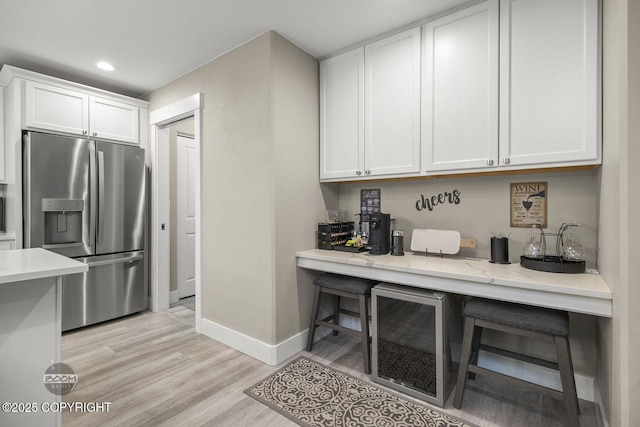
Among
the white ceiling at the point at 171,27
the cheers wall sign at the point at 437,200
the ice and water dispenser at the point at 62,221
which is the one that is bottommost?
the ice and water dispenser at the point at 62,221

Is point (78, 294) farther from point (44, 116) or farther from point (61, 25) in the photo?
point (61, 25)

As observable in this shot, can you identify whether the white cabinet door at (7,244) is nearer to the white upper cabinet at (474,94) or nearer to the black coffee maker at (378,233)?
the white upper cabinet at (474,94)

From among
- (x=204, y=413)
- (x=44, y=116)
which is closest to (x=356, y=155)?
(x=204, y=413)

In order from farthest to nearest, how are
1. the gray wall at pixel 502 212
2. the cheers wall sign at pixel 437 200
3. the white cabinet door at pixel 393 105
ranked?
the cheers wall sign at pixel 437 200, the white cabinet door at pixel 393 105, the gray wall at pixel 502 212

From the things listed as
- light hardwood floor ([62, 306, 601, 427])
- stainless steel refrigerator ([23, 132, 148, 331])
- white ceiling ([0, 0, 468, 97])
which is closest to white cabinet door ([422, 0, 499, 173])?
white ceiling ([0, 0, 468, 97])

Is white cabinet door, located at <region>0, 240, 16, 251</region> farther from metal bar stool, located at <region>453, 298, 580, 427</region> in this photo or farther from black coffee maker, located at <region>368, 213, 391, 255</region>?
metal bar stool, located at <region>453, 298, 580, 427</region>

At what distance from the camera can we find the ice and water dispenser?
277 centimetres

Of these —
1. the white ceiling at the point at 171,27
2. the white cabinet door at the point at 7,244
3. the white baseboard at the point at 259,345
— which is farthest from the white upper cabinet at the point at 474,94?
the white cabinet door at the point at 7,244

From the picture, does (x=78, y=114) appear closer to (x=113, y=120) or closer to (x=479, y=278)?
(x=113, y=120)

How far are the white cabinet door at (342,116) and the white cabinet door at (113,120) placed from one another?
2.24 meters

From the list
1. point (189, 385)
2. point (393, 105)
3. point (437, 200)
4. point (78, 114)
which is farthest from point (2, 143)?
point (437, 200)

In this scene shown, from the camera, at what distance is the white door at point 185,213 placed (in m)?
3.88

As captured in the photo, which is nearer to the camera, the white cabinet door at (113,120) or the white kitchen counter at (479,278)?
the white kitchen counter at (479,278)

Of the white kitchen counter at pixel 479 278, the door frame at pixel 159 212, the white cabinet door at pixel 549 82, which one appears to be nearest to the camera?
the white kitchen counter at pixel 479 278
